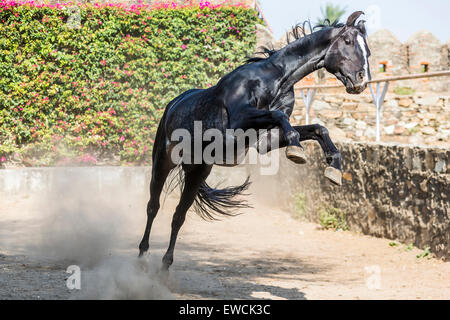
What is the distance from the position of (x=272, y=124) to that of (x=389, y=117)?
6.13 meters

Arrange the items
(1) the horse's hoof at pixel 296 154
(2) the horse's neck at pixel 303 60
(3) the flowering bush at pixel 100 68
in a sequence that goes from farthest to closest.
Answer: (3) the flowering bush at pixel 100 68 → (2) the horse's neck at pixel 303 60 → (1) the horse's hoof at pixel 296 154

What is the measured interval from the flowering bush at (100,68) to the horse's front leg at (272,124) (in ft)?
23.6

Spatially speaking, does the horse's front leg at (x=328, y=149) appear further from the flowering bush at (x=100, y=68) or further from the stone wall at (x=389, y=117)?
the flowering bush at (x=100, y=68)

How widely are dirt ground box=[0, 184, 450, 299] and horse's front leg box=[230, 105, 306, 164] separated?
63.4 inches

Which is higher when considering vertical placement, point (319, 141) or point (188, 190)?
point (319, 141)

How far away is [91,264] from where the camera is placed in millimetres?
6566

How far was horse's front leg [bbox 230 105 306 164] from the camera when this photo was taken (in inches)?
174

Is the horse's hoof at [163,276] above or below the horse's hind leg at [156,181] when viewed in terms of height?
below

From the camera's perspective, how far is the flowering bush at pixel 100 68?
37.2 feet

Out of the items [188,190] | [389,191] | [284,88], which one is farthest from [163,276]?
[389,191]

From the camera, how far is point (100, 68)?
38.6 feet

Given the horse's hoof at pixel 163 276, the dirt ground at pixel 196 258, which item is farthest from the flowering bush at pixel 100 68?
the horse's hoof at pixel 163 276

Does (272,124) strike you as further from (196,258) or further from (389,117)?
(389,117)
